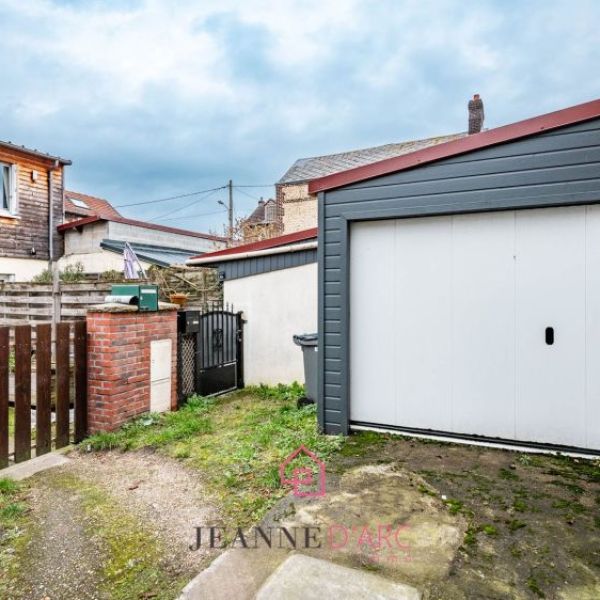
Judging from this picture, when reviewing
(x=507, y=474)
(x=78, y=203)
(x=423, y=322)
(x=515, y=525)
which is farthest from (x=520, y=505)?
(x=78, y=203)

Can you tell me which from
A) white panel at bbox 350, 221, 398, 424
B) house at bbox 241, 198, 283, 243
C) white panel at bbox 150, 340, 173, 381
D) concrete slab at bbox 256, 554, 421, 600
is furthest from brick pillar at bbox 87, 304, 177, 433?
house at bbox 241, 198, 283, 243

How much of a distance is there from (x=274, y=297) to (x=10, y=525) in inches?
183

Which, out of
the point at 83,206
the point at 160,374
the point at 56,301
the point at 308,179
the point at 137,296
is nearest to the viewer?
the point at 137,296

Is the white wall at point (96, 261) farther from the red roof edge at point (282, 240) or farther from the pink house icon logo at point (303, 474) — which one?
the pink house icon logo at point (303, 474)

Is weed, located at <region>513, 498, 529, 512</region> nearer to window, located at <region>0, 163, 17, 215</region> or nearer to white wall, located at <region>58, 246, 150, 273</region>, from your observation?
white wall, located at <region>58, 246, 150, 273</region>

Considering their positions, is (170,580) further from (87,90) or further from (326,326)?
(87,90)

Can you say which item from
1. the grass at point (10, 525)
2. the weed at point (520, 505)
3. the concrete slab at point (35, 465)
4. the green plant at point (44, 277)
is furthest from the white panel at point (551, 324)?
the green plant at point (44, 277)

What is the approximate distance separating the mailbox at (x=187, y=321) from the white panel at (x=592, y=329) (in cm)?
446

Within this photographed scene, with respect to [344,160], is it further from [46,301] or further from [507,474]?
[507,474]

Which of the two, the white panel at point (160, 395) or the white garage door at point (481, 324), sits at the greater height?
the white garage door at point (481, 324)

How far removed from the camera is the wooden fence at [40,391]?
11.5 feet

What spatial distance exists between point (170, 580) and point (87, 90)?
1799 cm

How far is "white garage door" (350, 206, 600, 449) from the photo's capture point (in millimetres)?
3436

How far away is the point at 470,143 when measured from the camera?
11.8 feet
